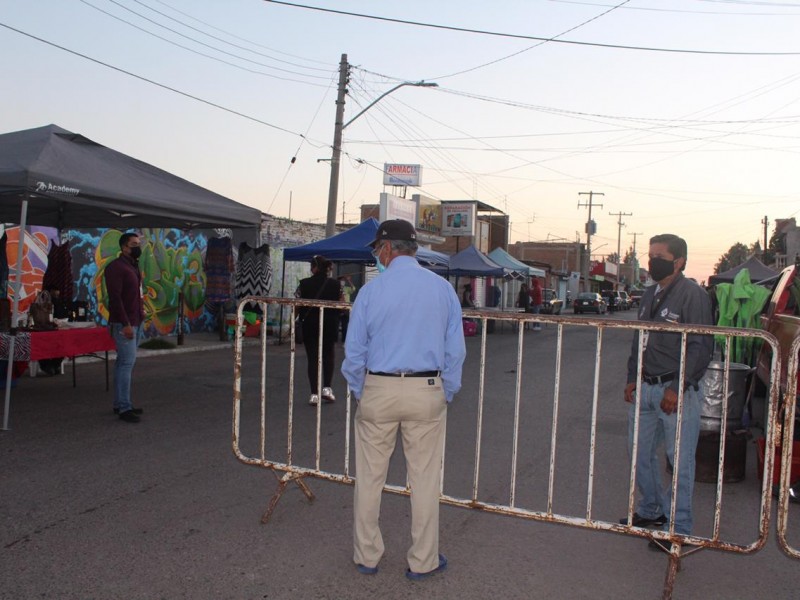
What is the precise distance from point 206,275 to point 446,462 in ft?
41.0

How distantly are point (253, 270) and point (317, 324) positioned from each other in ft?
29.5

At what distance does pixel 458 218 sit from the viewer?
4291 cm

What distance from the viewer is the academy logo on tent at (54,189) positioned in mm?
6863

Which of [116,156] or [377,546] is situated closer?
[377,546]

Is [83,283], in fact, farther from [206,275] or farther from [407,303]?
[407,303]

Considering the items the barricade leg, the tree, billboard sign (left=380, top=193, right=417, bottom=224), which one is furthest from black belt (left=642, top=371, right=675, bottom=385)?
the tree

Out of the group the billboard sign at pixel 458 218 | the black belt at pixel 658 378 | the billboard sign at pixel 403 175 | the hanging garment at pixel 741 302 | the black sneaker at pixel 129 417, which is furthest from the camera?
the billboard sign at pixel 458 218

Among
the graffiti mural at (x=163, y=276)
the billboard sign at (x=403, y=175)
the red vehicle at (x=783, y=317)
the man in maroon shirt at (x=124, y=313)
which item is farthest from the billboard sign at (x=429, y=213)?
the man in maroon shirt at (x=124, y=313)

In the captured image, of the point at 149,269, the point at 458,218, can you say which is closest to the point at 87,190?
the point at 149,269

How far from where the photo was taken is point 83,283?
45.0 ft

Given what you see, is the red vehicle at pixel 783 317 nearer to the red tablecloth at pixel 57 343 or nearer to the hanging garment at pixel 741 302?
the hanging garment at pixel 741 302

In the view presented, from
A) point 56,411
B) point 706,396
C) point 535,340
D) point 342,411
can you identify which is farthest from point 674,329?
point 535,340

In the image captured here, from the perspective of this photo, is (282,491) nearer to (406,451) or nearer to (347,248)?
(406,451)

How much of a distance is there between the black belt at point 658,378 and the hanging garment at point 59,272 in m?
9.87
